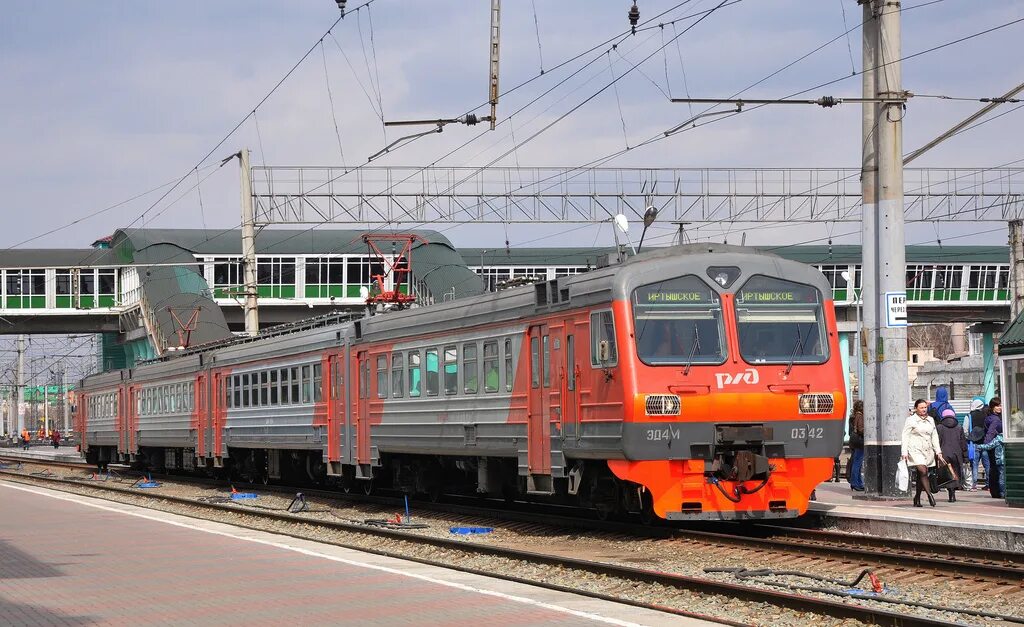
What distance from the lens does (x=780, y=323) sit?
16656 mm

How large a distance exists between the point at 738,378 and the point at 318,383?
1206 centimetres

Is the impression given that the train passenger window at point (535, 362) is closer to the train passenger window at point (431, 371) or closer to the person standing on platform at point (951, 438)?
the train passenger window at point (431, 371)

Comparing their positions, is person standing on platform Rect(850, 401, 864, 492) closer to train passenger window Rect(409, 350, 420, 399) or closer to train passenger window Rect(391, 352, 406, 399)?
train passenger window Rect(409, 350, 420, 399)

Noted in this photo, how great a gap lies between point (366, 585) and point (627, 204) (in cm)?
3328

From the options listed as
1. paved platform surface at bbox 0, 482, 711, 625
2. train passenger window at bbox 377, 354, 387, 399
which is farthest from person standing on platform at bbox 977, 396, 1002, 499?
paved platform surface at bbox 0, 482, 711, 625

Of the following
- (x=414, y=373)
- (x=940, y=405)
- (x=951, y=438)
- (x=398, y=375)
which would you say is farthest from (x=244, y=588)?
(x=940, y=405)

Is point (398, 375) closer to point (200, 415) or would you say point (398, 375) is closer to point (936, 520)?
point (936, 520)

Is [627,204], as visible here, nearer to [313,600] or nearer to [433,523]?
[433,523]

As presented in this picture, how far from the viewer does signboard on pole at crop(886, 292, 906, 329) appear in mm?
20062

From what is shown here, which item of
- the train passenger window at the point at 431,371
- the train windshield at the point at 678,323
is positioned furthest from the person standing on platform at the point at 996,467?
the train passenger window at the point at 431,371

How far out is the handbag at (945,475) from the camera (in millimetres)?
19422

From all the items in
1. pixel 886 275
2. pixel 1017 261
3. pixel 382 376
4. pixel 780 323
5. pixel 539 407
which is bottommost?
pixel 539 407

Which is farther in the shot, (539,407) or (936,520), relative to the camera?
(539,407)

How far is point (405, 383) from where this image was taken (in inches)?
870
